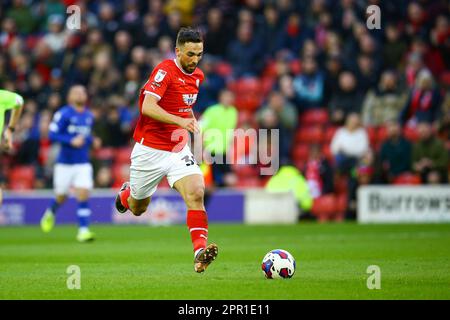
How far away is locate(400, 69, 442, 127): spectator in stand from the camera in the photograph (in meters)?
19.8

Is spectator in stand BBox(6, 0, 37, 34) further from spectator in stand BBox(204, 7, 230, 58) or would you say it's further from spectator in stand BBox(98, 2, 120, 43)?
spectator in stand BBox(204, 7, 230, 58)

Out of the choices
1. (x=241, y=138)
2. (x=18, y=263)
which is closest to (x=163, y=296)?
(x=18, y=263)

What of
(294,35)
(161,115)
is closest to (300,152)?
(294,35)

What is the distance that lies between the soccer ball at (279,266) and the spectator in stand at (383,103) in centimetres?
1142

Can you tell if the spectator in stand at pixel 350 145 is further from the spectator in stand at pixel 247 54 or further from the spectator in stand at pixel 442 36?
the spectator in stand at pixel 247 54

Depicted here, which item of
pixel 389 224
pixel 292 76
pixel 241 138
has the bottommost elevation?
pixel 389 224

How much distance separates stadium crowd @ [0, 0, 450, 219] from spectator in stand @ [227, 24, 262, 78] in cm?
3

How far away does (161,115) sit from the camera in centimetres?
977

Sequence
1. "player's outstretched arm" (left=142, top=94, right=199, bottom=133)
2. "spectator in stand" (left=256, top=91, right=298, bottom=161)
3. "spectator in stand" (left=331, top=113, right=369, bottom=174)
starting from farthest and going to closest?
"spectator in stand" (left=256, top=91, right=298, bottom=161), "spectator in stand" (left=331, top=113, right=369, bottom=174), "player's outstretched arm" (left=142, top=94, right=199, bottom=133)

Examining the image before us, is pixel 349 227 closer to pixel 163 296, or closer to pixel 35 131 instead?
pixel 35 131

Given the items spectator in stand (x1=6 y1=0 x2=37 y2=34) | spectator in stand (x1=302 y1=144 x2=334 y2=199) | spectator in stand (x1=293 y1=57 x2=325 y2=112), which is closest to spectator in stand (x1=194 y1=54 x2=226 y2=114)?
spectator in stand (x1=293 y1=57 x2=325 y2=112)
